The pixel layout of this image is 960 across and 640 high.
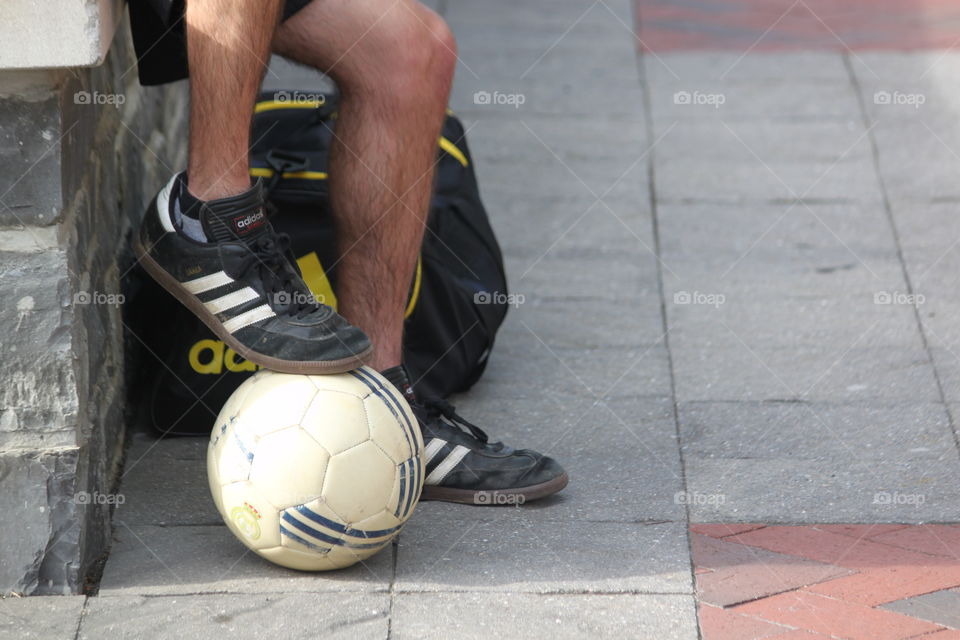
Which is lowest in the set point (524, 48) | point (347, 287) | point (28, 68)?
point (524, 48)

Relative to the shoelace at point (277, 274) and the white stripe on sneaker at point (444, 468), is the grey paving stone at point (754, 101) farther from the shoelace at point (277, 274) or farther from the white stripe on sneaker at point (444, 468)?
the shoelace at point (277, 274)

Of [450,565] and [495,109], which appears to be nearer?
[450,565]

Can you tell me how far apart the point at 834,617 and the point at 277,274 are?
4.18 ft

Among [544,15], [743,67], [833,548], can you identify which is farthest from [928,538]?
[544,15]

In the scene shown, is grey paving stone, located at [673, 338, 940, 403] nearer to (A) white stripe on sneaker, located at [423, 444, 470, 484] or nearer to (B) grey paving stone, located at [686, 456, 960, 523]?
(B) grey paving stone, located at [686, 456, 960, 523]

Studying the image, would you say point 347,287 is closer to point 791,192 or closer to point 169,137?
point 169,137

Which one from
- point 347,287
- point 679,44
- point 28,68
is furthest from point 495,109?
point 28,68

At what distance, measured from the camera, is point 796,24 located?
5734mm

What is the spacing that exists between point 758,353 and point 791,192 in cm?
105

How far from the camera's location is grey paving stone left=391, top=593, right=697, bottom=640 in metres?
2.33

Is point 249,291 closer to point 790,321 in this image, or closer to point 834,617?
point 834,617

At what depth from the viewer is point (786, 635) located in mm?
2311

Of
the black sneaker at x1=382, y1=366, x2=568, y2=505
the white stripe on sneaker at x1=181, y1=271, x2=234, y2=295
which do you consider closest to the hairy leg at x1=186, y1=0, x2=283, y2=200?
the white stripe on sneaker at x1=181, y1=271, x2=234, y2=295

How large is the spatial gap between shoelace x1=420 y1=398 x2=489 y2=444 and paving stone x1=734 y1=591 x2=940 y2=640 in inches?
29.0
